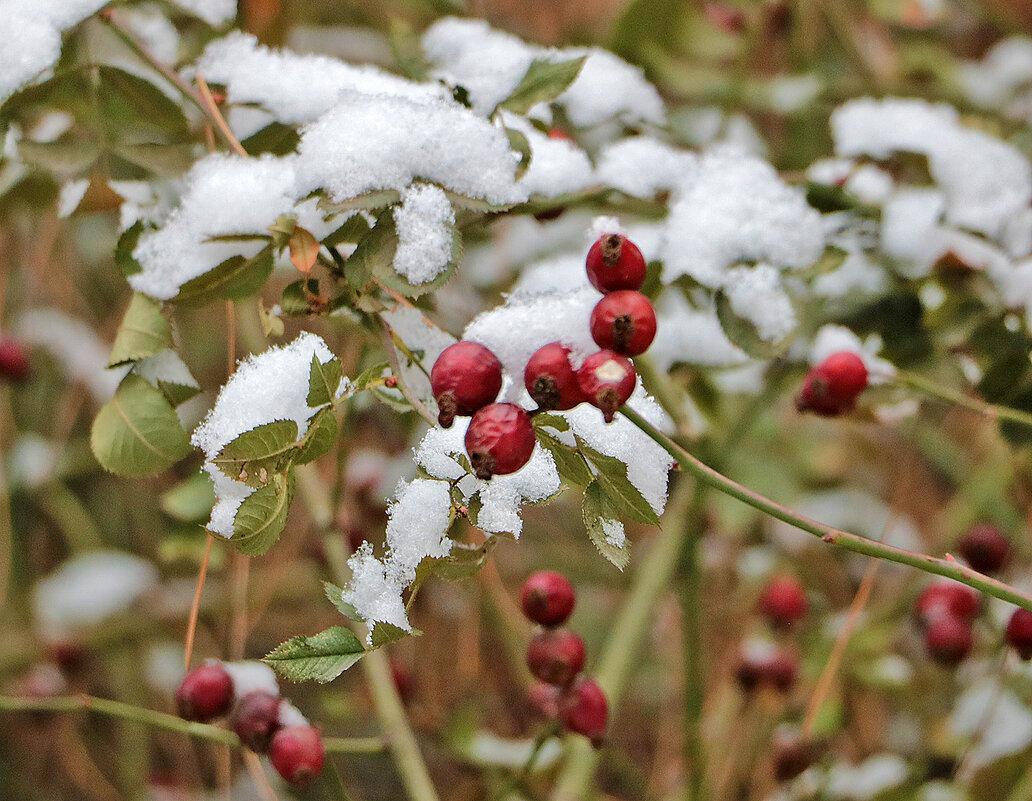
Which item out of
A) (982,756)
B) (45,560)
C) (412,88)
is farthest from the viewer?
(45,560)

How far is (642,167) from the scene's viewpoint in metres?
0.85

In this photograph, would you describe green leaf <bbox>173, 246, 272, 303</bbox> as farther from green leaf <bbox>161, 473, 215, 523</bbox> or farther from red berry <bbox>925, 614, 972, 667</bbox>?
red berry <bbox>925, 614, 972, 667</bbox>

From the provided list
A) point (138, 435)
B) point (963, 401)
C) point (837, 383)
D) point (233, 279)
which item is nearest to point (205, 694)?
point (138, 435)

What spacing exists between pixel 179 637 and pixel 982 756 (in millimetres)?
1252

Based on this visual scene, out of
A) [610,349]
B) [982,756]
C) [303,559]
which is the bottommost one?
[303,559]

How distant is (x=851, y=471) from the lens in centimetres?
187

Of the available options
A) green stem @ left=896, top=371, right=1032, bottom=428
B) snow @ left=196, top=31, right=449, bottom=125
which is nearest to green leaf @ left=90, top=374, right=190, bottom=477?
snow @ left=196, top=31, right=449, bottom=125

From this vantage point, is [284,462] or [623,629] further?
[623,629]

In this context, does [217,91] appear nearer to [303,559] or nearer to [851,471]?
[303,559]

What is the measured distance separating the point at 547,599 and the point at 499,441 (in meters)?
0.35

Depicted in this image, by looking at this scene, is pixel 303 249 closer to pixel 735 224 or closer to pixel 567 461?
→ pixel 567 461

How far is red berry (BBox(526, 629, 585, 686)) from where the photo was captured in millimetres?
762

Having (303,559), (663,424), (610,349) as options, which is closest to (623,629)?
(663,424)

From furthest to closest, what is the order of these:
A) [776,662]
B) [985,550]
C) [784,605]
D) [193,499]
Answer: [784,605] → [776,662] → [985,550] → [193,499]
